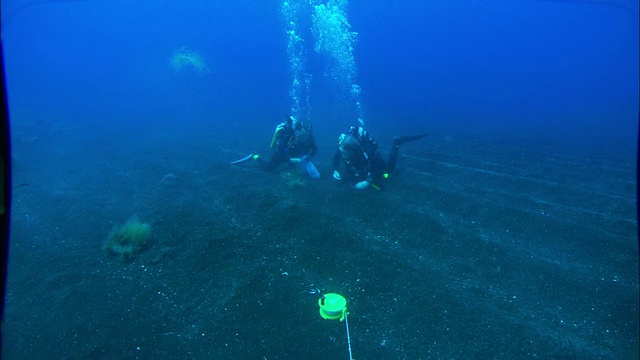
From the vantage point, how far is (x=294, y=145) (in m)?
10.2

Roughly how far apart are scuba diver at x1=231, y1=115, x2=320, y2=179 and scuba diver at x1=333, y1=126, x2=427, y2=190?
4.38 feet

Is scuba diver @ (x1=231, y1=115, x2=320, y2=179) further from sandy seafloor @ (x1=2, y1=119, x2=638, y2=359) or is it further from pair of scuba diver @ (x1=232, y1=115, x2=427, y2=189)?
sandy seafloor @ (x1=2, y1=119, x2=638, y2=359)

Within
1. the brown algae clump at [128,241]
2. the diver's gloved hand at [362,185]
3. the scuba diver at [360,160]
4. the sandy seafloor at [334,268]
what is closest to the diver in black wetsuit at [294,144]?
the sandy seafloor at [334,268]

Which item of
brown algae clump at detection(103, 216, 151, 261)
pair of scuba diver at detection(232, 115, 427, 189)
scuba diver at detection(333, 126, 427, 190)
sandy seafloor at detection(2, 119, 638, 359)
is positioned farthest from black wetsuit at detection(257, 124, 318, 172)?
brown algae clump at detection(103, 216, 151, 261)

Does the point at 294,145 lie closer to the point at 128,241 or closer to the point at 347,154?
the point at 347,154

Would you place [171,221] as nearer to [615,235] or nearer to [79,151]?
[615,235]

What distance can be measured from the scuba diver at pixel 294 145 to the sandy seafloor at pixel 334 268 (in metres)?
0.66

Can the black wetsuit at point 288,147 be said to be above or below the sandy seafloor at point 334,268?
above

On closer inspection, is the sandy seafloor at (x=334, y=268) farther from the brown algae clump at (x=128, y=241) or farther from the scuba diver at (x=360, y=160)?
the scuba diver at (x=360, y=160)

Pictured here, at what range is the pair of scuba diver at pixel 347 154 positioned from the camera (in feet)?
28.0

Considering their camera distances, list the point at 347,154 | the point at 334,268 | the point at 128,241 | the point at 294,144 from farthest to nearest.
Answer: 1. the point at 294,144
2. the point at 347,154
3. the point at 128,241
4. the point at 334,268

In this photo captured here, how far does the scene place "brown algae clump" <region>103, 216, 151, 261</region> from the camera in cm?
595

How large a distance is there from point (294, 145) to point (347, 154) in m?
2.43

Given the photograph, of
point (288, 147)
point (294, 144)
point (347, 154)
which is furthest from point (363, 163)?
point (288, 147)
